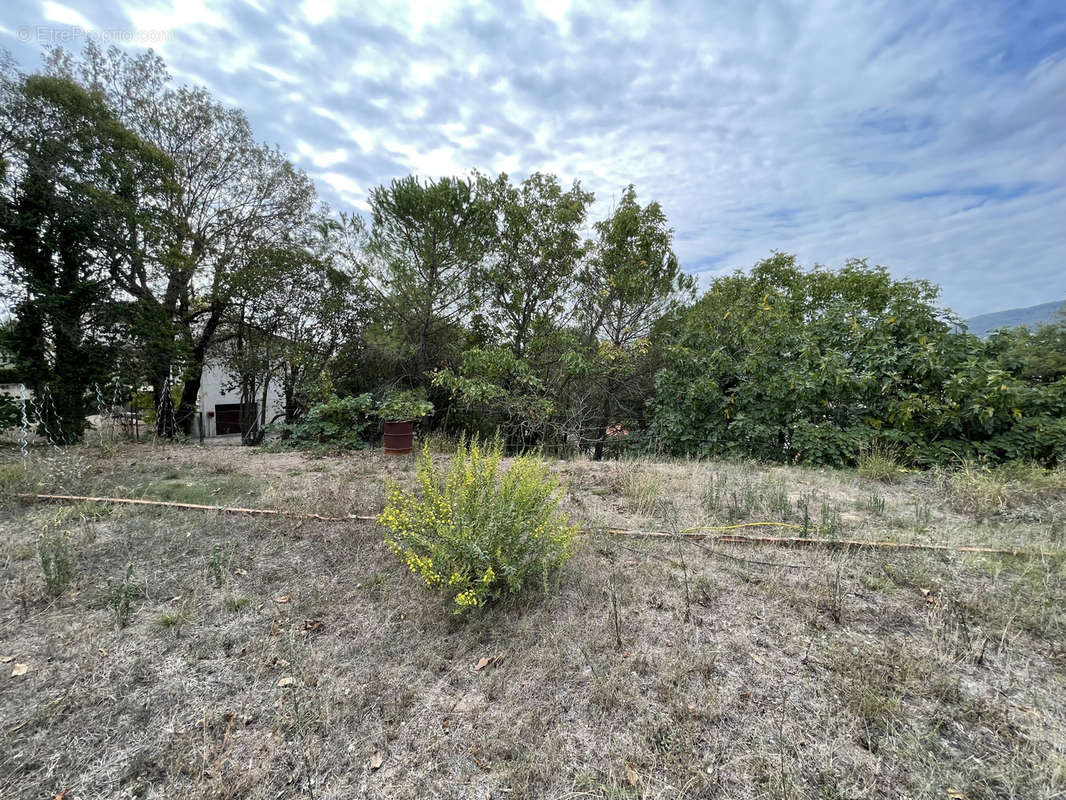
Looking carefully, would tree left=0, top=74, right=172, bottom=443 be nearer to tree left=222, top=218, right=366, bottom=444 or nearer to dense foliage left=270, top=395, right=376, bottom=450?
tree left=222, top=218, right=366, bottom=444

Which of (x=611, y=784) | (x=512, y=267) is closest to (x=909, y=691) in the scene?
(x=611, y=784)

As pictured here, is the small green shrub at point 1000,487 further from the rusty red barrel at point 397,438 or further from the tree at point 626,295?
the rusty red barrel at point 397,438

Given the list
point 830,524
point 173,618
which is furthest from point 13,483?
point 830,524

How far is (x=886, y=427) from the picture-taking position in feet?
17.9

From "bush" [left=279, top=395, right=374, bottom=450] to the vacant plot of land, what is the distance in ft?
14.4

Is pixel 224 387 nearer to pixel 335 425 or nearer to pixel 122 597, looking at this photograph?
pixel 335 425

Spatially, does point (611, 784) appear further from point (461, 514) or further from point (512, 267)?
point (512, 267)

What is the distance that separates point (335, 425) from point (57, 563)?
5474 mm

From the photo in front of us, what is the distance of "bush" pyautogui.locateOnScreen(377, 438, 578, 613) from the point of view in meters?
2.00

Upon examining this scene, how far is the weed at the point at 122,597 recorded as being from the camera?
1957mm

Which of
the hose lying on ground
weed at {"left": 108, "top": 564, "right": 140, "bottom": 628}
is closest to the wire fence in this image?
the hose lying on ground

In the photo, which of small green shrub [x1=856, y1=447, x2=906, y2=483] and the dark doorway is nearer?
A: small green shrub [x1=856, y1=447, x2=906, y2=483]

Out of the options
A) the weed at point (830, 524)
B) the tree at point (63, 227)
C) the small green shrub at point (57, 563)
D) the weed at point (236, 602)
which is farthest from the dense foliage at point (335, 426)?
the weed at point (830, 524)

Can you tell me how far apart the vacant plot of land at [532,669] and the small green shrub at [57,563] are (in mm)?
18
